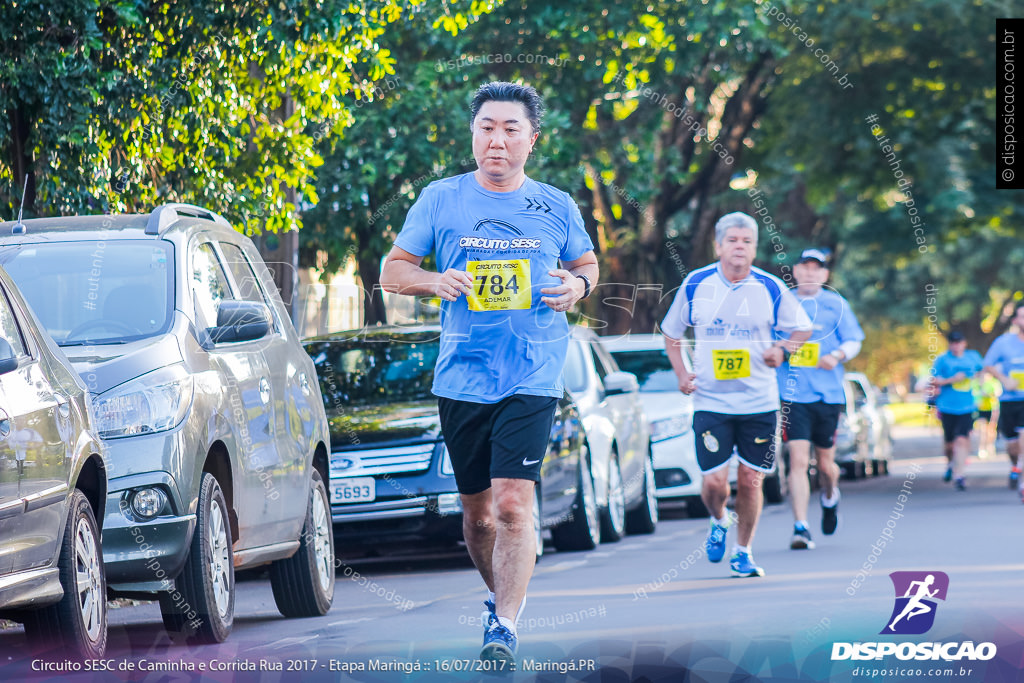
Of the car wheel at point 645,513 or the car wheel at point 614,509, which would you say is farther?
the car wheel at point 645,513

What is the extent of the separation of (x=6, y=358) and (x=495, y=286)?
175 centimetres

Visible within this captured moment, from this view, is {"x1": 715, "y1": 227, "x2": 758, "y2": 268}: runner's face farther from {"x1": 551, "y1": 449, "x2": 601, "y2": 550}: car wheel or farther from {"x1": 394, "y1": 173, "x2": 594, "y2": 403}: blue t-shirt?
{"x1": 394, "y1": 173, "x2": 594, "y2": 403}: blue t-shirt

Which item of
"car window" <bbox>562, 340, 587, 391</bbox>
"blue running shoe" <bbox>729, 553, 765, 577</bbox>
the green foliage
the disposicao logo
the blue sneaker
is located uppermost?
the green foliage

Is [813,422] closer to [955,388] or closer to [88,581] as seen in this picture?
[88,581]

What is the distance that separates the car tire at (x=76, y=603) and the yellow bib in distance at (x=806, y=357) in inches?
280

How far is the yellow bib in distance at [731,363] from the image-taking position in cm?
1030

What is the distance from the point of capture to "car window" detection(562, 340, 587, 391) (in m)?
13.8

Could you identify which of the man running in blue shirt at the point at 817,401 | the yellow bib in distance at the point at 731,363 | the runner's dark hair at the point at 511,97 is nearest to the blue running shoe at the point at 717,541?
the yellow bib in distance at the point at 731,363

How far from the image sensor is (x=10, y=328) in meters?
6.44

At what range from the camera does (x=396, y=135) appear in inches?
696

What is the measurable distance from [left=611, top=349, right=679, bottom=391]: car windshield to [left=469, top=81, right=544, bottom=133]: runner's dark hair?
1046 cm

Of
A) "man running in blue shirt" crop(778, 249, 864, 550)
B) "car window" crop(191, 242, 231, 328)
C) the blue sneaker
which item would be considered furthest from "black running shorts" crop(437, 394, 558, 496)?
"man running in blue shirt" crop(778, 249, 864, 550)

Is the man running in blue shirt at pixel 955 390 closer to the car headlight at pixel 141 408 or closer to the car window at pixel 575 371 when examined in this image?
the car window at pixel 575 371

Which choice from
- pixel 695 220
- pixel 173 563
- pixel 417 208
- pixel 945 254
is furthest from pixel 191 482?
pixel 945 254
